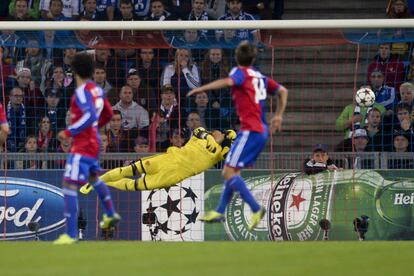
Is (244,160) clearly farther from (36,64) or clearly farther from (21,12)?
(21,12)

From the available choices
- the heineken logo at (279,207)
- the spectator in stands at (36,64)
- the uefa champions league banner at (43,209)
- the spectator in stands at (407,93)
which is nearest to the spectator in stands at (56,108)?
the spectator in stands at (36,64)

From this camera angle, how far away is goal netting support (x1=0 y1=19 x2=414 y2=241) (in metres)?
22.0

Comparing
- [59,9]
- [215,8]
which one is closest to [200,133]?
[215,8]

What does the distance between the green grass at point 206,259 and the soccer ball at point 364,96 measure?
442 centimetres

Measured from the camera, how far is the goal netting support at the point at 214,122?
2200 centimetres

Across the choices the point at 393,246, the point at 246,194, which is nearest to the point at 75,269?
the point at 246,194

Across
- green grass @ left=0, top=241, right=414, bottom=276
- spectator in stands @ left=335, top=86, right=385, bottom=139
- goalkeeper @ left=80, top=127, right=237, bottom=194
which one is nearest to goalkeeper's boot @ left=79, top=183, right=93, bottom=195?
goalkeeper @ left=80, top=127, right=237, bottom=194

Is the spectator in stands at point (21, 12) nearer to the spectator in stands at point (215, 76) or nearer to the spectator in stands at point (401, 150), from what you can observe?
the spectator in stands at point (215, 76)

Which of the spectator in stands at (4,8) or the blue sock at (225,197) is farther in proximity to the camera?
the spectator in stands at (4,8)

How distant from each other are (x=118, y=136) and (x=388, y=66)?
452 centimetres

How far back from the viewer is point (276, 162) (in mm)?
22500

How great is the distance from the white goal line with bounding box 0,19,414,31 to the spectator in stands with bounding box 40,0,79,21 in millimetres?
4711

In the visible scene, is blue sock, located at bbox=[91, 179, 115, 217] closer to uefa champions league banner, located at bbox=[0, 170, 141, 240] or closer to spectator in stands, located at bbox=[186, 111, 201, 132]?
uefa champions league banner, located at bbox=[0, 170, 141, 240]

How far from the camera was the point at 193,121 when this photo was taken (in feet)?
75.1
